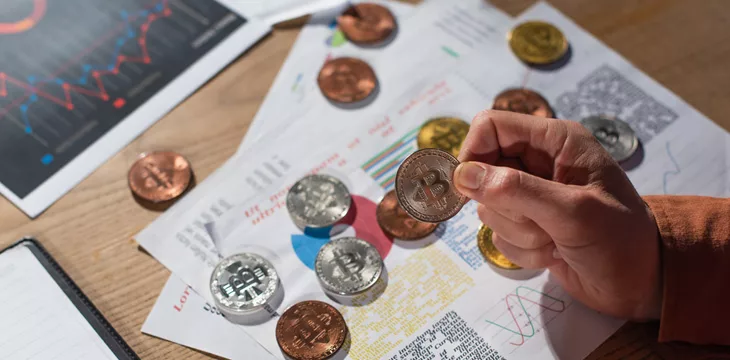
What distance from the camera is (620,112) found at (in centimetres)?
95

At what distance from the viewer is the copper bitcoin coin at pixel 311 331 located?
76 cm

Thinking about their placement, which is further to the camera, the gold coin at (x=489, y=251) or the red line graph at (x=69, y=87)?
the red line graph at (x=69, y=87)

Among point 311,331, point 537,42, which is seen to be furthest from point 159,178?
point 537,42

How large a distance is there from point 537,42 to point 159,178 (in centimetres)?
57

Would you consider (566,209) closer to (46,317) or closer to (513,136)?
(513,136)

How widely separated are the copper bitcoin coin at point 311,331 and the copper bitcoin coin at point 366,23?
43 cm

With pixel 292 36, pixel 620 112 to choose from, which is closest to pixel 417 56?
pixel 292 36

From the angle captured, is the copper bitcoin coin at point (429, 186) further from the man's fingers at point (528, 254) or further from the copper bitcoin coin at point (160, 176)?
the copper bitcoin coin at point (160, 176)

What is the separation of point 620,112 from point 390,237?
381mm

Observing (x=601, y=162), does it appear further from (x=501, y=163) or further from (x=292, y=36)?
(x=292, y=36)

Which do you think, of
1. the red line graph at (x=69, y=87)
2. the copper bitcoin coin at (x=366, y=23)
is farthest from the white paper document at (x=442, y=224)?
the red line graph at (x=69, y=87)

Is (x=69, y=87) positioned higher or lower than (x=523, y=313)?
higher

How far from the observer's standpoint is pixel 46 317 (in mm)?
783

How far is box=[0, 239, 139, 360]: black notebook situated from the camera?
76cm
